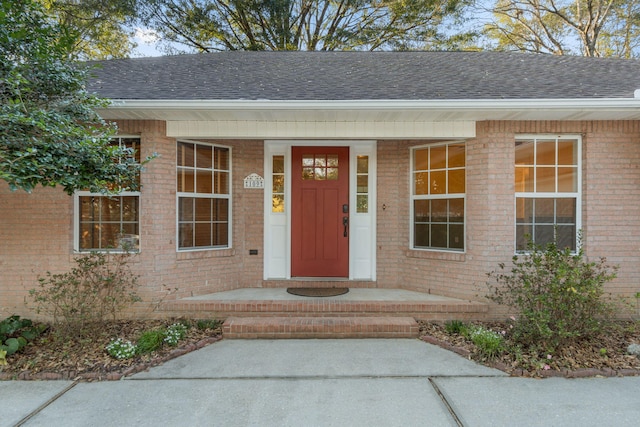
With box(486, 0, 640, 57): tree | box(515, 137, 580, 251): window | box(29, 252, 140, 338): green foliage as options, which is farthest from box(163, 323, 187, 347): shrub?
box(486, 0, 640, 57): tree

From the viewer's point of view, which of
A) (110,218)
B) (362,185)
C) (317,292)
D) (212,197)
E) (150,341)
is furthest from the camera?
(362,185)

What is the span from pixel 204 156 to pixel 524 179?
4.56 metres

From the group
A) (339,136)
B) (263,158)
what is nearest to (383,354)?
(339,136)

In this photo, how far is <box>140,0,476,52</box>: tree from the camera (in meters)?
12.9

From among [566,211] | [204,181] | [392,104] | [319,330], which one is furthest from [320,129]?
[566,211]

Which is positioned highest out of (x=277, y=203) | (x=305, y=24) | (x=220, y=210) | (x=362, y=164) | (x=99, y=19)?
(x=305, y=24)

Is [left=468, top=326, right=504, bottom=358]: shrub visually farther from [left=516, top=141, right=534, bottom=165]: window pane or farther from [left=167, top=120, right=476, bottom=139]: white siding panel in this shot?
[left=167, top=120, right=476, bottom=139]: white siding panel

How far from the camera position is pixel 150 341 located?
11.8ft

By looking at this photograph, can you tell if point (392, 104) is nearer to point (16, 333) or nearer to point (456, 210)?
point (456, 210)

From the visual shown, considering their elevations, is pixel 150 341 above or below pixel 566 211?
below

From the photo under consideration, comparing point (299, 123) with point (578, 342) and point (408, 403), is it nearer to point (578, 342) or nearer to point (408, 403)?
point (408, 403)

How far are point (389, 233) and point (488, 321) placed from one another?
1812 millimetres

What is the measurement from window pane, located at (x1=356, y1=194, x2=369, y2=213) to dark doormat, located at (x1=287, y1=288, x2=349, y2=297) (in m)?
1.28

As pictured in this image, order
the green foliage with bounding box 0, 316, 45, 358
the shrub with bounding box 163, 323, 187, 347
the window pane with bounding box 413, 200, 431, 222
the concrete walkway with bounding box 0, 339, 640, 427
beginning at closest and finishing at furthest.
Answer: the concrete walkway with bounding box 0, 339, 640, 427
the green foliage with bounding box 0, 316, 45, 358
the shrub with bounding box 163, 323, 187, 347
the window pane with bounding box 413, 200, 431, 222
